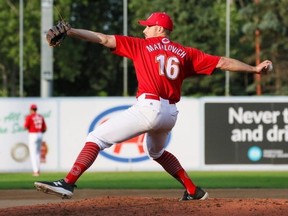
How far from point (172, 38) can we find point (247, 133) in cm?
2620

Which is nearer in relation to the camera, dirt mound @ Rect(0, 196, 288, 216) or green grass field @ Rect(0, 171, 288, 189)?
dirt mound @ Rect(0, 196, 288, 216)

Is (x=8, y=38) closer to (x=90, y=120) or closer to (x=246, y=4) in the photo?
(x=246, y=4)

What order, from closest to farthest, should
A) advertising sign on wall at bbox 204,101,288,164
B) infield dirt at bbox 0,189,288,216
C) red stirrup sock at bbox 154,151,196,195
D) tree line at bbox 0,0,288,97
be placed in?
infield dirt at bbox 0,189,288,216
red stirrup sock at bbox 154,151,196,195
advertising sign on wall at bbox 204,101,288,164
tree line at bbox 0,0,288,97

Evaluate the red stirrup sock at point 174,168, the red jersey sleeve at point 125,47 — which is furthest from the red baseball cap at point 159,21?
the red stirrup sock at point 174,168

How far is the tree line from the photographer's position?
4666cm

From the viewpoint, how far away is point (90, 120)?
2275cm

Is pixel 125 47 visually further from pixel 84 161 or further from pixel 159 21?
pixel 84 161

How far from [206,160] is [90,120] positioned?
2912 mm

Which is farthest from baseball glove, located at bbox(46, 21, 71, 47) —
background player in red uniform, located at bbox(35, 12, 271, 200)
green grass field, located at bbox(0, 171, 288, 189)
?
green grass field, located at bbox(0, 171, 288, 189)

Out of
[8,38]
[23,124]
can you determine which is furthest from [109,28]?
[23,124]

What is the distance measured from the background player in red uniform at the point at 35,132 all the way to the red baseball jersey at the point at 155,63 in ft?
38.9

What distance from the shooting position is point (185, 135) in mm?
22656

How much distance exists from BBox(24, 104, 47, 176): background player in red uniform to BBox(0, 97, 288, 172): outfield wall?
4.71ft

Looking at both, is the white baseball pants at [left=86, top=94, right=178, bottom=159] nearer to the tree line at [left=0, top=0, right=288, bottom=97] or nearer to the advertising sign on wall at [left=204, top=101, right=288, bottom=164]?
the advertising sign on wall at [left=204, top=101, right=288, bottom=164]
